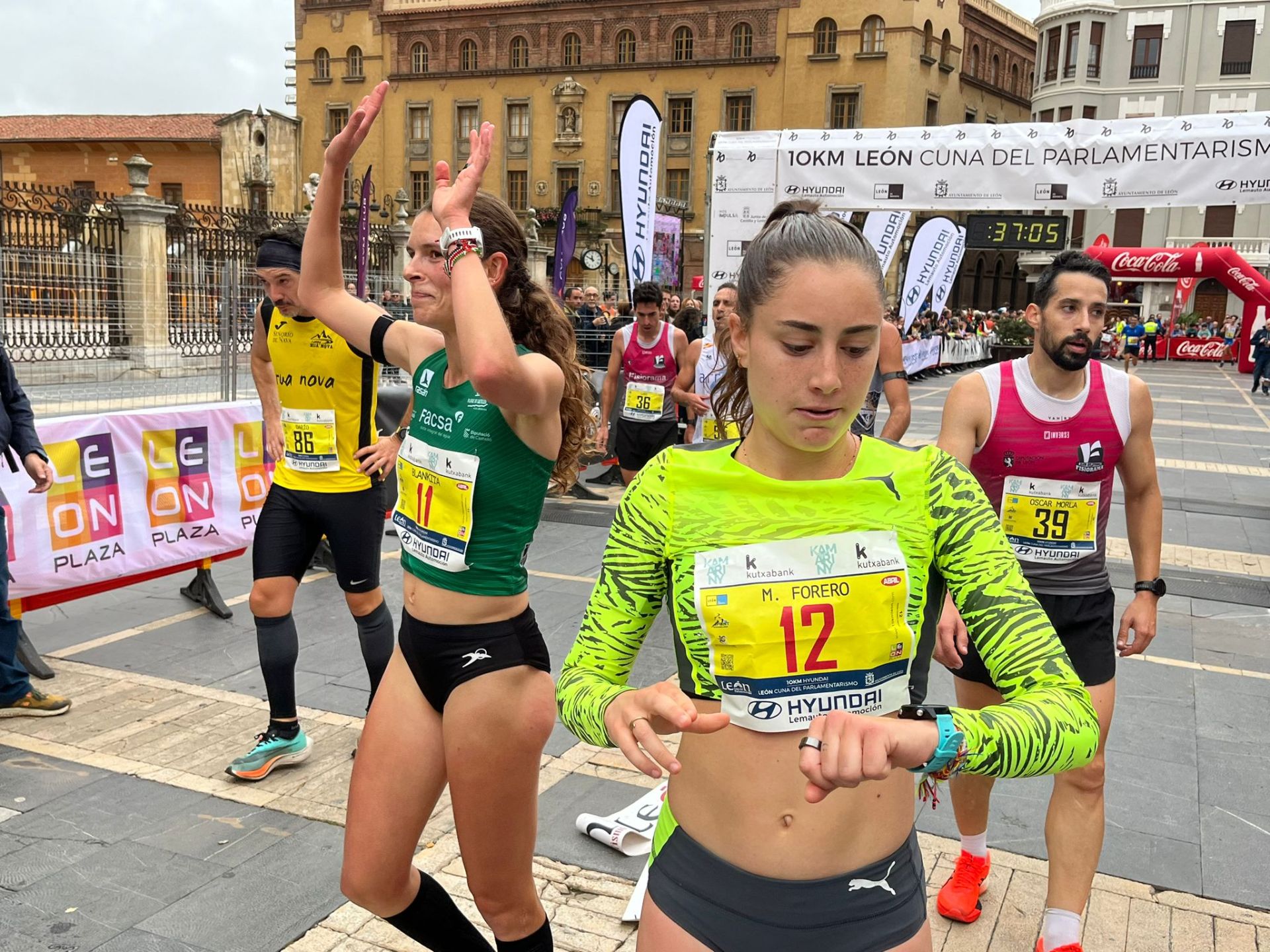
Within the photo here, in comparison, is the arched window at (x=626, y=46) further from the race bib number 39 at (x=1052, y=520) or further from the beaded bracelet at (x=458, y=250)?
the beaded bracelet at (x=458, y=250)

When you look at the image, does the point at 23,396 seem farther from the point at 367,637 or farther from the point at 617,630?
the point at 617,630

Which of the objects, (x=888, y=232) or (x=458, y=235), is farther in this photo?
(x=888, y=232)

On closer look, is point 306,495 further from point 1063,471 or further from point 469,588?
point 1063,471

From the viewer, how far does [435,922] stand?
2549 millimetres

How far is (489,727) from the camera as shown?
2.47m

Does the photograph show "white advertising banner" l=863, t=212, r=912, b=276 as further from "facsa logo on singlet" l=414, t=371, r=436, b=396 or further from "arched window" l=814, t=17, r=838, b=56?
"arched window" l=814, t=17, r=838, b=56

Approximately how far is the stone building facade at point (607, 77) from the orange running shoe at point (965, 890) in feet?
146

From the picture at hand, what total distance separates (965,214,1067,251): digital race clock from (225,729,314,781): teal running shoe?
8949 millimetres

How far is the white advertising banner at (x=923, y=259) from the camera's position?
21.7 m

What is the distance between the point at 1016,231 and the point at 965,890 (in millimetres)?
9349

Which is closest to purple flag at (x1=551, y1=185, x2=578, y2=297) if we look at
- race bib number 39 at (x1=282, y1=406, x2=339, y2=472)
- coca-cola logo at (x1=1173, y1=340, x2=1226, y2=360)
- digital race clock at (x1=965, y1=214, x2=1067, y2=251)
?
digital race clock at (x1=965, y1=214, x2=1067, y2=251)

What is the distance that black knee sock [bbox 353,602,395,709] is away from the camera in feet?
14.4

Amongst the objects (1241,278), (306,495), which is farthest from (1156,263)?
(306,495)

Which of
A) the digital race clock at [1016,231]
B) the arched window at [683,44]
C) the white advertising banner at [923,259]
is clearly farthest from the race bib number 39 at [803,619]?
the arched window at [683,44]
